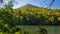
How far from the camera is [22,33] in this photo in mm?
3418

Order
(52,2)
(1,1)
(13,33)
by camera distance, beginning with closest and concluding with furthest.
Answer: (52,2)
(1,1)
(13,33)

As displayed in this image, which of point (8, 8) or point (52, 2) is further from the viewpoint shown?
point (8, 8)

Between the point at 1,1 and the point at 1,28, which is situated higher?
the point at 1,1

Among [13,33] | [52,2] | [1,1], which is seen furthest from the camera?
[13,33]

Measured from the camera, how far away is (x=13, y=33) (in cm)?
333

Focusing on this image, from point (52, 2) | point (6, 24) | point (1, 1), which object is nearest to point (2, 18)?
point (6, 24)

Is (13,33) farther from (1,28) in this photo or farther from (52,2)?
(52,2)

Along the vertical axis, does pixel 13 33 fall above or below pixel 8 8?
below

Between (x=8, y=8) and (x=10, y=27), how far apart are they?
29 cm

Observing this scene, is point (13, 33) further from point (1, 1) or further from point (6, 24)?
point (1, 1)

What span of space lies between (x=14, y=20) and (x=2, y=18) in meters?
0.19

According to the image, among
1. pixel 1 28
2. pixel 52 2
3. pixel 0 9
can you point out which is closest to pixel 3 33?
pixel 1 28

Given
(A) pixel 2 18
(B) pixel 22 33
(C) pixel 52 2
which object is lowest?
(B) pixel 22 33

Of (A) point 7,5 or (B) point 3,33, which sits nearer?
(B) point 3,33
